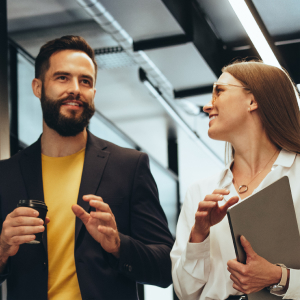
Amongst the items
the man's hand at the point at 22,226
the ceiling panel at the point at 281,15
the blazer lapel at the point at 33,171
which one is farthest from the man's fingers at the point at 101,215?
the ceiling panel at the point at 281,15

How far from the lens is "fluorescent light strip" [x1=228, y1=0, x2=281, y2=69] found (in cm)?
310

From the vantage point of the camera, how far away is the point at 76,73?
220cm

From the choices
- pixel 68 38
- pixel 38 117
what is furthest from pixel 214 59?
pixel 68 38

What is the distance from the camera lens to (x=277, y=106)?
→ 1930 mm

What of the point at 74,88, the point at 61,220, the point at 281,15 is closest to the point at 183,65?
the point at 281,15

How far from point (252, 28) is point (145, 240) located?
210cm

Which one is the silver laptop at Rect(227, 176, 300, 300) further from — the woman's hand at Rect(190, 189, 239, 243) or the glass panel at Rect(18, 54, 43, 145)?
the glass panel at Rect(18, 54, 43, 145)

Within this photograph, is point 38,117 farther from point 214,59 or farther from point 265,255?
point 265,255

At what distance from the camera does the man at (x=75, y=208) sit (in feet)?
5.99

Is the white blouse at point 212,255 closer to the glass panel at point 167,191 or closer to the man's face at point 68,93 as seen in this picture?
the man's face at point 68,93

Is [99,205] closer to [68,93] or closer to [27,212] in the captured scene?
[27,212]

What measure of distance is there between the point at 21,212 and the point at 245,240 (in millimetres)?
824

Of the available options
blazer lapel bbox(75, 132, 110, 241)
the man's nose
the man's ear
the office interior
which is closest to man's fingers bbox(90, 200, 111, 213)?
blazer lapel bbox(75, 132, 110, 241)

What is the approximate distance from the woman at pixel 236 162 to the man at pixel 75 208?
0.20 meters
